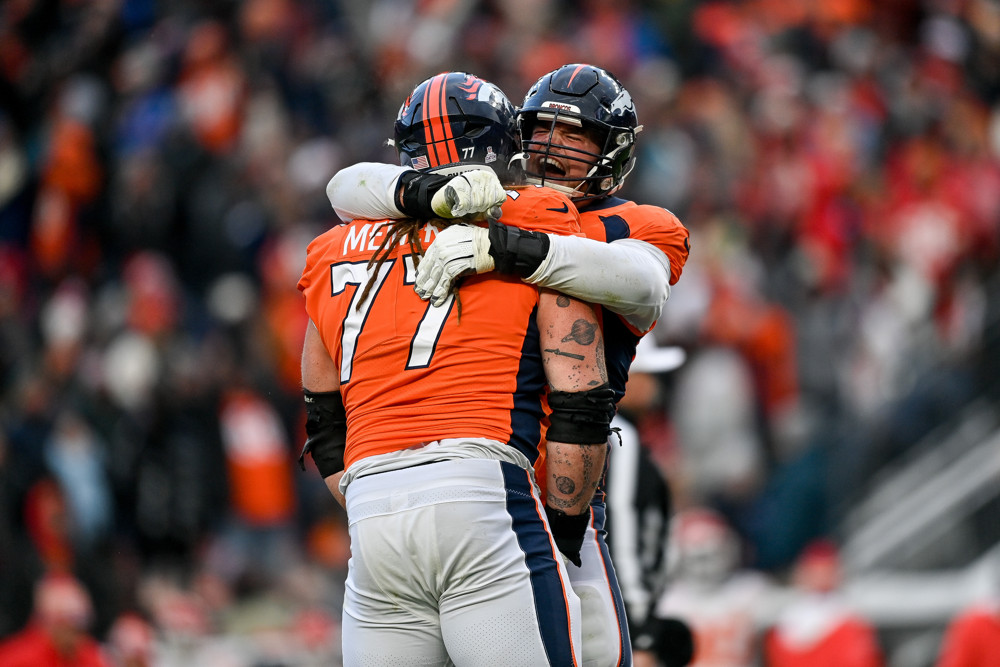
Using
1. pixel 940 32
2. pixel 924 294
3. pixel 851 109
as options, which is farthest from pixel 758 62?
pixel 924 294

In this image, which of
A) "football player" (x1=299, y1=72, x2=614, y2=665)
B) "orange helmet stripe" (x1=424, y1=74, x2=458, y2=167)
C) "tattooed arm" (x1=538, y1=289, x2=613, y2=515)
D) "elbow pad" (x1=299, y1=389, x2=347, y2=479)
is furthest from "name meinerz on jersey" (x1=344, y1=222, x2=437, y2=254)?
"elbow pad" (x1=299, y1=389, x2=347, y2=479)

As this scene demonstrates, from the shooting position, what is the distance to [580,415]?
3.57 metres

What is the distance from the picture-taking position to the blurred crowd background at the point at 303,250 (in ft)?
35.4

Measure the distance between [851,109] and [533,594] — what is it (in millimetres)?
12449

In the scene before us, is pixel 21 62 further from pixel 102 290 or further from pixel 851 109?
pixel 851 109

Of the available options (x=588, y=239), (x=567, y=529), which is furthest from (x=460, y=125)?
(x=567, y=529)

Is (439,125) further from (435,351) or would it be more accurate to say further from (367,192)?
(435,351)

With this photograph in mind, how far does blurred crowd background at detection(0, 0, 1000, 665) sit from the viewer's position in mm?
10781

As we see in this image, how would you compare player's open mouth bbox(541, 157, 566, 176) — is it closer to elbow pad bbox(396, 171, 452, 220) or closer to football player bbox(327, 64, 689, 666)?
football player bbox(327, 64, 689, 666)

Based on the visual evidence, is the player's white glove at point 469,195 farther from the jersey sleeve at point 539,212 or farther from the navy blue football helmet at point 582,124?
the navy blue football helmet at point 582,124

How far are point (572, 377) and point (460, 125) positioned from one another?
767 millimetres

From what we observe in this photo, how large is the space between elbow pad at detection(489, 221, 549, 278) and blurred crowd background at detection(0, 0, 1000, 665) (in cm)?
567

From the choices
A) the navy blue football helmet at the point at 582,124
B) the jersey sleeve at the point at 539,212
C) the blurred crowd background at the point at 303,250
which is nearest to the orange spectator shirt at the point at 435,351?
the jersey sleeve at the point at 539,212

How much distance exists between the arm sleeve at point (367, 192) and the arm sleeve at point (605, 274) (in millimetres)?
453
